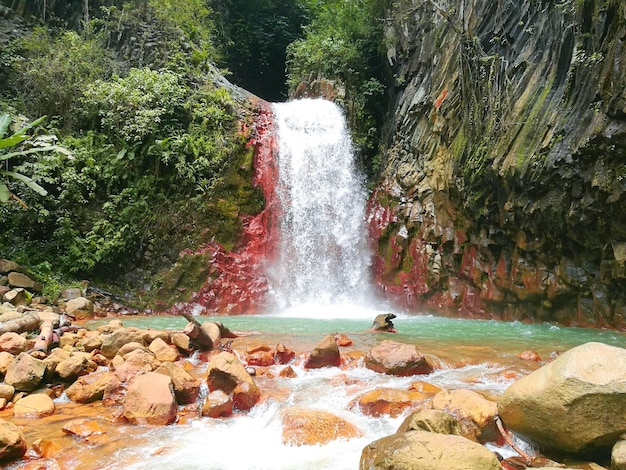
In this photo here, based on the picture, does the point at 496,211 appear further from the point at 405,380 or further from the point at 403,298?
the point at 405,380

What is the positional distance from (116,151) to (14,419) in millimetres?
9944

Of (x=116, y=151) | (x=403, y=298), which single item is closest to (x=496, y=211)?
(x=403, y=298)

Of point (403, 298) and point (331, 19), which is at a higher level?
point (331, 19)

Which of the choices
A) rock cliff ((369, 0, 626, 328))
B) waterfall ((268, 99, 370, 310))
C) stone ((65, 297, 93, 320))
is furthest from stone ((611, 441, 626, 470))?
waterfall ((268, 99, 370, 310))

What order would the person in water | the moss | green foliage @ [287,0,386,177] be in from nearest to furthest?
the person in water, the moss, green foliage @ [287,0,386,177]

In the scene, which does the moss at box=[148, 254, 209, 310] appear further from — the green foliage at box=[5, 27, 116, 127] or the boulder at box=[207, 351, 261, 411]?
the boulder at box=[207, 351, 261, 411]

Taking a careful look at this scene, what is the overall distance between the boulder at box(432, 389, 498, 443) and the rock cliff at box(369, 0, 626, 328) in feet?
18.1

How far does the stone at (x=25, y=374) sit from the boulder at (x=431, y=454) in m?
3.57

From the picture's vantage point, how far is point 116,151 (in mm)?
12672

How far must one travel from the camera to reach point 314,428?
12.8 ft

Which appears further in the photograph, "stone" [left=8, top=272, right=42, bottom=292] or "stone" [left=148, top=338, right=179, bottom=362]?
"stone" [left=8, top=272, right=42, bottom=292]

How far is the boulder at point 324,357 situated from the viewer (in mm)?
5738

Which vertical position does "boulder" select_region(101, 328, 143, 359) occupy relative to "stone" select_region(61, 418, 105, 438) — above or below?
above

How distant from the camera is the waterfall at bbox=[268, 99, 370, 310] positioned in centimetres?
1288
